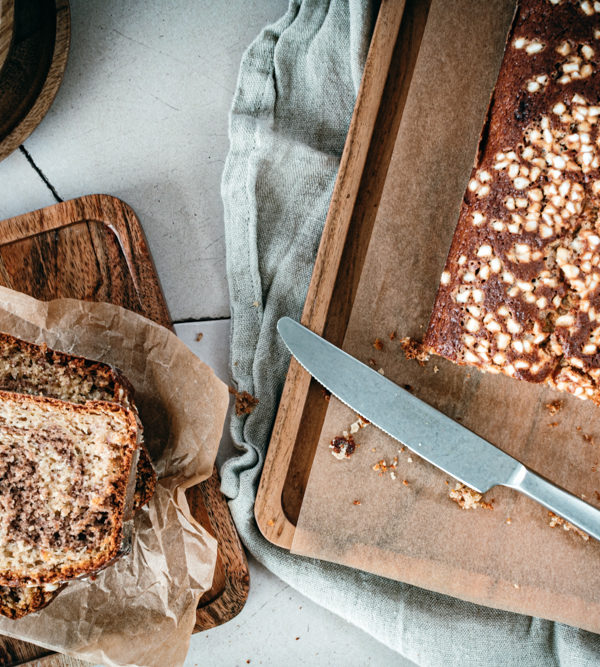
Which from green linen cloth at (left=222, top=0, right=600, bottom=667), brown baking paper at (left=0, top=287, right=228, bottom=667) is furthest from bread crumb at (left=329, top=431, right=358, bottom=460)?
brown baking paper at (left=0, top=287, right=228, bottom=667)

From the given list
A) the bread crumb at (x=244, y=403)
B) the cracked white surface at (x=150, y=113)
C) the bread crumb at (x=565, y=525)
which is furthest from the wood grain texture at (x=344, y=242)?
the bread crumb at (x=565, y=525)

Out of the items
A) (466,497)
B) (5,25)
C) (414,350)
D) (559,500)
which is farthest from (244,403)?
(5,25)

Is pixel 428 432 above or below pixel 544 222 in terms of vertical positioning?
below

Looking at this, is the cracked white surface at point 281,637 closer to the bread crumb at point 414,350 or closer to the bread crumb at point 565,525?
the bread crumb at point 565,525

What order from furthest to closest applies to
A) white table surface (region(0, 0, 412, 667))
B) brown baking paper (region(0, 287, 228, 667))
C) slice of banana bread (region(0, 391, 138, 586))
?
white table surface (region(0, 0, 412, 667)) → brown baking paper (region(0, 287, 228, 667)) → slice of banana bread (region(0, 391, 138, 586))

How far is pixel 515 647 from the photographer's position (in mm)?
2100

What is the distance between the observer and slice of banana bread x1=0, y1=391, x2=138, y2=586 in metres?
1.78

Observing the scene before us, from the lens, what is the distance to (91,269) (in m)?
2.06

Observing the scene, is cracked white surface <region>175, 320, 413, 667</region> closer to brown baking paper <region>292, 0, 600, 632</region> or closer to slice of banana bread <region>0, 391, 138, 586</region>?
brown baking paper <region>292, 0, 600, 632</region>

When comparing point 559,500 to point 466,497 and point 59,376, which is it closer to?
point 466,497

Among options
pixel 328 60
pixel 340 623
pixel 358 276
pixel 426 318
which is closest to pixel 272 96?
pixel 328 60

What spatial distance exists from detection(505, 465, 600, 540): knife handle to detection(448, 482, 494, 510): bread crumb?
0.17 m

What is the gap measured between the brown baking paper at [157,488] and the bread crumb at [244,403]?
147 mm

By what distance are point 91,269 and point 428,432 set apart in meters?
1.30
